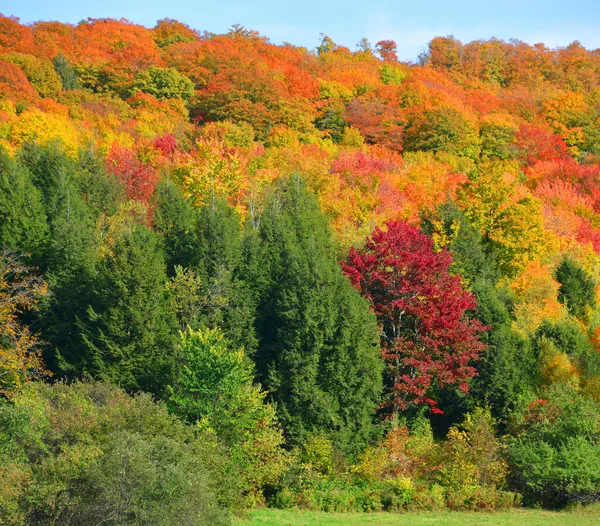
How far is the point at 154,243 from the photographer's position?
38594 mm

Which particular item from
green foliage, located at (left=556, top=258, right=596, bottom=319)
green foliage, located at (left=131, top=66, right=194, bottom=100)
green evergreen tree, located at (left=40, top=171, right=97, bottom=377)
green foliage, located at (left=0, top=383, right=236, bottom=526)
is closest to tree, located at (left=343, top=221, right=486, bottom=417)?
green foliage, located at (left=556, top=258, right=596, bottom=319)

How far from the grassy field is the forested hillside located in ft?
3.00

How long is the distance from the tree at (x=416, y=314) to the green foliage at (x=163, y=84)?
2176 inches

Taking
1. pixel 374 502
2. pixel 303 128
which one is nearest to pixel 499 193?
pixel 374 502

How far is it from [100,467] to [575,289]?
32826 mm

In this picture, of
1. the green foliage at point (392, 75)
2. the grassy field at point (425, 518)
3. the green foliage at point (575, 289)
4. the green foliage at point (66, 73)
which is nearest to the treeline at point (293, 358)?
the grassy field at point (425, 518)

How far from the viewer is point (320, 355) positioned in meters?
37.0

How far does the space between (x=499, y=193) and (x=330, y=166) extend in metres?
13.7

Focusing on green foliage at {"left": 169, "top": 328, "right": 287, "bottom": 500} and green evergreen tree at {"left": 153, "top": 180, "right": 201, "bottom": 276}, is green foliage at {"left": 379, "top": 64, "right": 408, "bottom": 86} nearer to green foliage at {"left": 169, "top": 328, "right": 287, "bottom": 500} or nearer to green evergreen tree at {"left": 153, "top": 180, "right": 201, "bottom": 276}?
green evergreen tree at {"left": 153, "top": 180, "right": 201, "bottom": 276}

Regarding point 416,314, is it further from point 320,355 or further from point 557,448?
point 557,448

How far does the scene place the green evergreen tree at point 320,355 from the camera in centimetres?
3584

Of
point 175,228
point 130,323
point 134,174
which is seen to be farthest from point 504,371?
point 134,174

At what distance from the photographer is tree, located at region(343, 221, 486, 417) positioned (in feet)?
126

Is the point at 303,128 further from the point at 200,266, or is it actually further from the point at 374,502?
the point at 374,502
